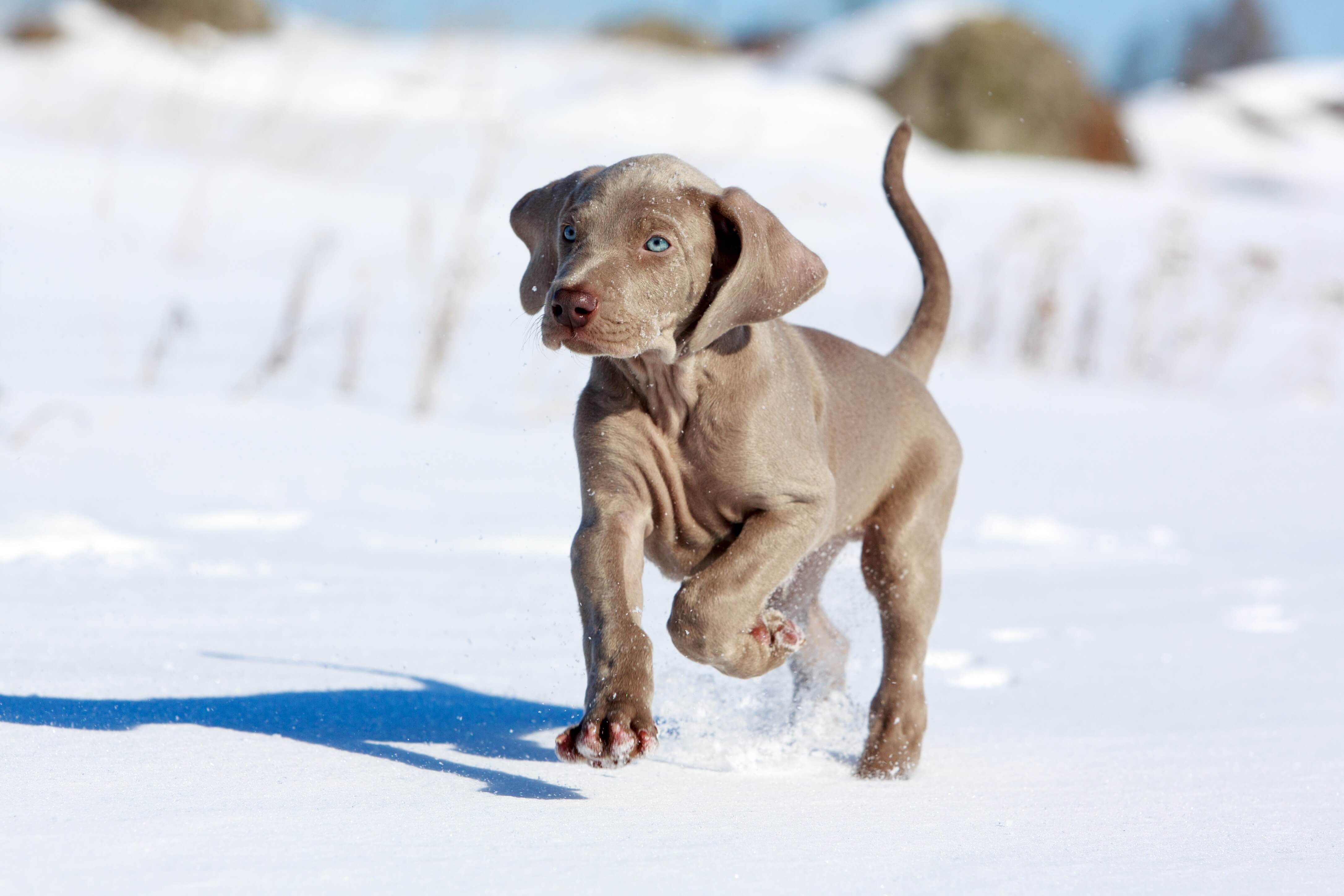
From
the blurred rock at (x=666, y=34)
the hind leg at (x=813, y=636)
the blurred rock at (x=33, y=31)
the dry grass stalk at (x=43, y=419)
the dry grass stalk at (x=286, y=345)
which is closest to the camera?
the hind leg at (x=813, y=636)

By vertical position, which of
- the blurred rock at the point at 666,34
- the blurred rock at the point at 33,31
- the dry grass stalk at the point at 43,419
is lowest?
the blurred rock at the point at 33,31

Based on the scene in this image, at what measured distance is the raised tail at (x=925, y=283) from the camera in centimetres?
429

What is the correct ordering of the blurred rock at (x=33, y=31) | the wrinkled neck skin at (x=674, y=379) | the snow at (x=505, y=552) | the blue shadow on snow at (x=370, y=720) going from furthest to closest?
1. the blurred rock at (x=33, y=31)
2. the wrinkled neck skin at (x=674, y=379)
3. the blue shadow on snow at (x=370, y=720)
4. the snow at (x=505, y=552)

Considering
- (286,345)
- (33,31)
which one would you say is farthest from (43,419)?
(33,31)

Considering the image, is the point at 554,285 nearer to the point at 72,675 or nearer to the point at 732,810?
the point at 732,810

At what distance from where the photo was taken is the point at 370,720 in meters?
3.46

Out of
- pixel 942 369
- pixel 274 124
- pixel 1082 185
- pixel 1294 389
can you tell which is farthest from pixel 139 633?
pixel 1082 185

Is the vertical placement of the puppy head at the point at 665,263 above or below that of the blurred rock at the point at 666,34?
above

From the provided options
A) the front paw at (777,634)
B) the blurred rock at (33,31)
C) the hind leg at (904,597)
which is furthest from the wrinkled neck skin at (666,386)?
the blurred rock at (33,31)

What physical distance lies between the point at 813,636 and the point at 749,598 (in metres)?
1.02

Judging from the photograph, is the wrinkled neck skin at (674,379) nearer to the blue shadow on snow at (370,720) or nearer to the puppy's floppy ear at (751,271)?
the puppy's floppy ear at (751,271)

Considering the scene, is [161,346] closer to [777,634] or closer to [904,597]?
[904,597]

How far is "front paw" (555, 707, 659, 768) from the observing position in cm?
274

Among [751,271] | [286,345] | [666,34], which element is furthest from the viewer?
[666,34]
